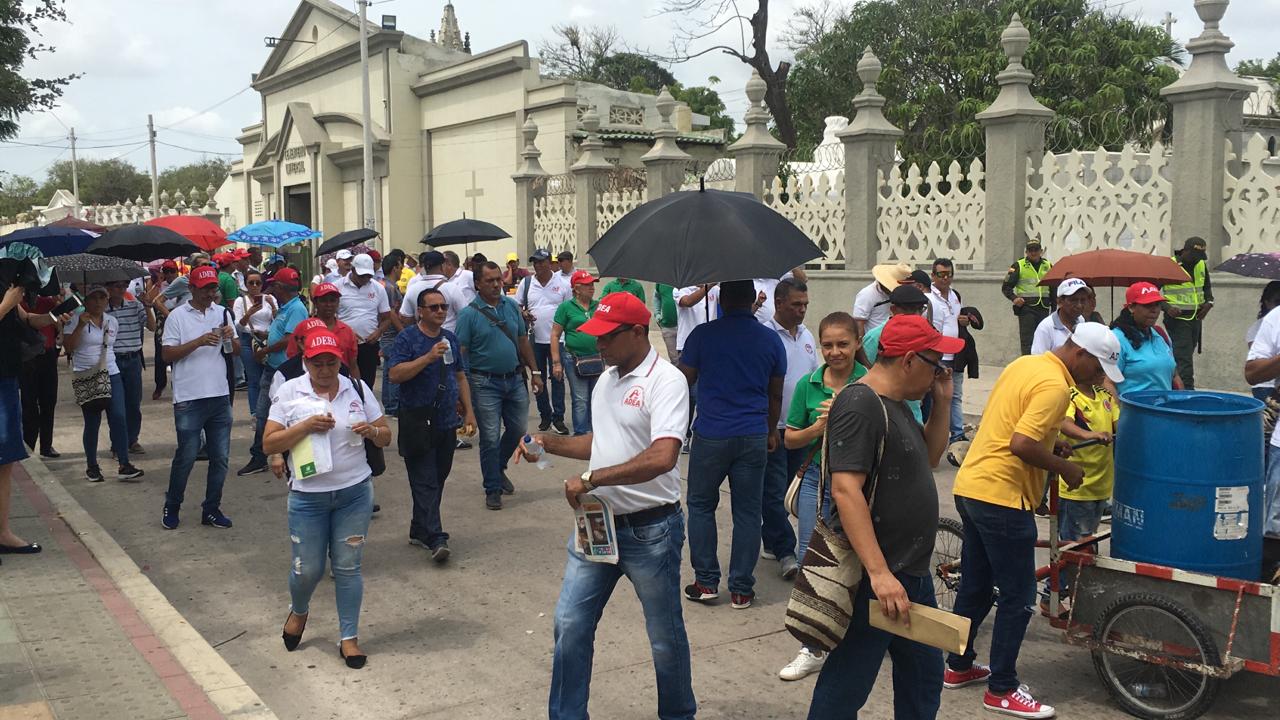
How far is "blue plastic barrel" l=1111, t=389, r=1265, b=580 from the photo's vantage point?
4832mm

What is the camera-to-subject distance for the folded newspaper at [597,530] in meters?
4.39

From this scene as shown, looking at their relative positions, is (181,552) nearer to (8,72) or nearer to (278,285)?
(278,285)

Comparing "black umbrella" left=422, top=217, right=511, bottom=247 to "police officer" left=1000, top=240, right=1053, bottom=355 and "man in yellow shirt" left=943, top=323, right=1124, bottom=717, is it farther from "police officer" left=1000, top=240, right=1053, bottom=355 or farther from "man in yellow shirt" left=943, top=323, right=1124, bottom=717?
"man in yellow shirt" left=943, top=323, right=1124, bottom=717

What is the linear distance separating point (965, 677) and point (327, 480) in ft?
10.7

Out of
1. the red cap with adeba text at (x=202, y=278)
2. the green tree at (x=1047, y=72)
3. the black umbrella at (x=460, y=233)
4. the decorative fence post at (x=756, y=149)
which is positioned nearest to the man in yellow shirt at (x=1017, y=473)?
the red cap with adeba text at (x=202, y=278)

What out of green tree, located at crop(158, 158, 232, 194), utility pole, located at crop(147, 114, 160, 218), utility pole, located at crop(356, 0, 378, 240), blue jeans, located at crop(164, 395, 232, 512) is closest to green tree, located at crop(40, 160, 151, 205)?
green tree, located at crop(158, 158, 232, 194)

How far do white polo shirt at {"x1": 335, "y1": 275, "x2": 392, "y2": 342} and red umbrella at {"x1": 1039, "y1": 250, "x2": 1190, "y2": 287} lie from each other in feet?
22.7

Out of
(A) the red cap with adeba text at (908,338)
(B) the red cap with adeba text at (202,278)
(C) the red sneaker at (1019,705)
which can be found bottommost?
(C) the red sneaker at (1019,705)

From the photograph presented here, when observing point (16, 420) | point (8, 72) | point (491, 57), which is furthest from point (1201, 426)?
point (491, 57)

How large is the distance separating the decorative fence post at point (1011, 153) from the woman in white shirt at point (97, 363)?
10.5m

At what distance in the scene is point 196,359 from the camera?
8.55 metres

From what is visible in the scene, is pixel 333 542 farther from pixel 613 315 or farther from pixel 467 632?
pixel 613 315

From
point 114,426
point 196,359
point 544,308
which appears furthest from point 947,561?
point 114,426

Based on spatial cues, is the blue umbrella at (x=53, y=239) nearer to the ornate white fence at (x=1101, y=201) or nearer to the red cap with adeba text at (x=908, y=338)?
the ornate white fence at (x=1101, y=201)
